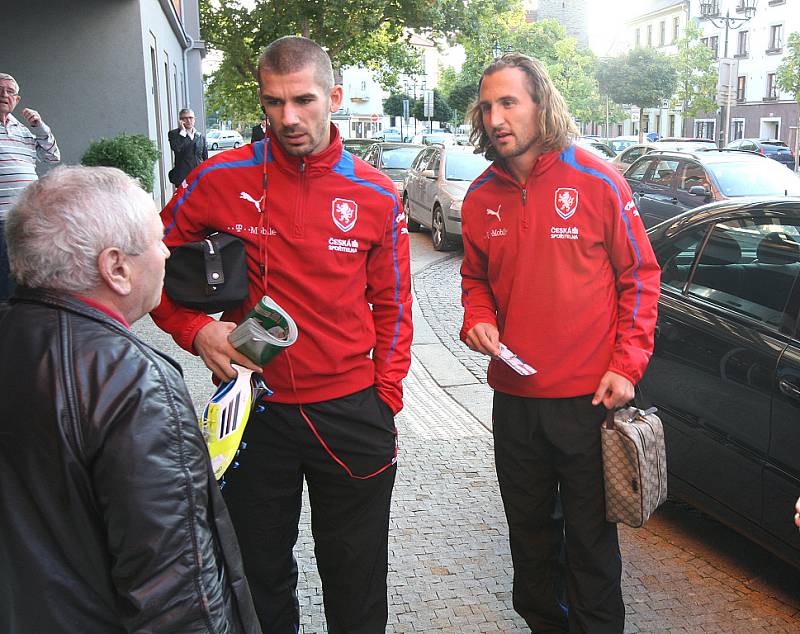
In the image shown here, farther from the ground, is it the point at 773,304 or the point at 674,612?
the point at 773,304

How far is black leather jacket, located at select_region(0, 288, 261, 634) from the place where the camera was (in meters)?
1.52

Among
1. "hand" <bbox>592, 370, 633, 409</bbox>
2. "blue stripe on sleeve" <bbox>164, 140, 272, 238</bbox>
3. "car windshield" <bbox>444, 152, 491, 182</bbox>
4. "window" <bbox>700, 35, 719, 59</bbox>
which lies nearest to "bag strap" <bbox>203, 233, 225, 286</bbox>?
"blue stripe on sleeve" <bbox>164, 140, 272, 238</bbox>

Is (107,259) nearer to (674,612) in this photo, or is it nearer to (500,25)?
(674,612)

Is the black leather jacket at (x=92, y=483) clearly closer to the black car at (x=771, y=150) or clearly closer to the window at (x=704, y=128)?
the black car at (x=771, y=150)

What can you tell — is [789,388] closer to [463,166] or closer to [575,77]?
[463,166]

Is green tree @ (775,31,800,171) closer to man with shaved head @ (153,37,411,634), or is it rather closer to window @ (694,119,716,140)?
window @ (694,119,716,140)

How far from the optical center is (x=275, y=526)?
8.92 feet

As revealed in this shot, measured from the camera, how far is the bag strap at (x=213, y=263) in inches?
96.3

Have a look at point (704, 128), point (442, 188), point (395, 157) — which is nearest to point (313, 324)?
point (442, 188)

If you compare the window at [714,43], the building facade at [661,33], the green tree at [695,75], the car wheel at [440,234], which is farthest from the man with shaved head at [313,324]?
the building facade at [661,33]

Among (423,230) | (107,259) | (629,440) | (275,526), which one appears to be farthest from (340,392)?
(423,230)

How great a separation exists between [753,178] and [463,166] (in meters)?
4.81

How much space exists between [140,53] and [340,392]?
38.4 ft

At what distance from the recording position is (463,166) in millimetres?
15336
